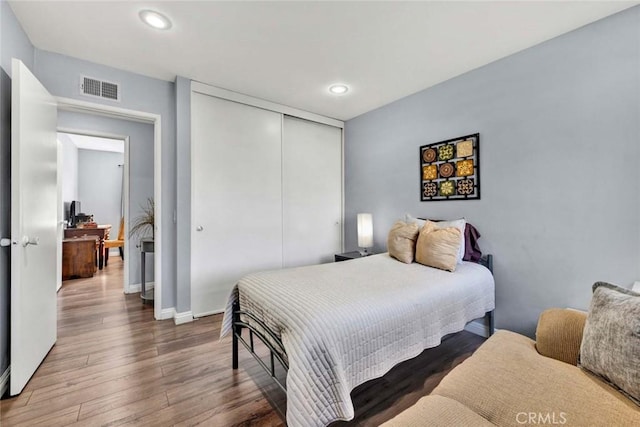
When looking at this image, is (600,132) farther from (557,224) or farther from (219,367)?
(219,367)

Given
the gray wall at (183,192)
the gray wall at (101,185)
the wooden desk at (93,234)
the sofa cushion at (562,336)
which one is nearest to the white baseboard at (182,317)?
the gray wall at (183,192)

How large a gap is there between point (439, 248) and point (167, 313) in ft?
9.24

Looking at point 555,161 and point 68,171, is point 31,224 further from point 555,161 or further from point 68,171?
point 68,171

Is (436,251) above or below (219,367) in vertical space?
above

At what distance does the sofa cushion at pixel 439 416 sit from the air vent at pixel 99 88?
331cm

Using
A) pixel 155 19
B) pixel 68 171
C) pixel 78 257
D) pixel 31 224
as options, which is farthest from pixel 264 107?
pixel 68 171

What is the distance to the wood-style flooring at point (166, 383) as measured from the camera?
1.55 m

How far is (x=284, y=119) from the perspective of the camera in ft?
11.8

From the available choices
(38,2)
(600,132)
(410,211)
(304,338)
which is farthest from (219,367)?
(600,132)

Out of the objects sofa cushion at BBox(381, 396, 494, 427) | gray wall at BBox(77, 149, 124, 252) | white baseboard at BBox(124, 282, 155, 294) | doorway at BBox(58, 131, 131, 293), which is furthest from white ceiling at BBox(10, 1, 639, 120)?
gray wall at BBox(77, 149, 124, 252)

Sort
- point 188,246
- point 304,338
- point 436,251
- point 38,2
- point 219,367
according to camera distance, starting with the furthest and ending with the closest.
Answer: point 188,246 → point 436,251 → point 219,367 → point 38,2 → point 304,338

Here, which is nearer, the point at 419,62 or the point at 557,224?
the point at 557,224

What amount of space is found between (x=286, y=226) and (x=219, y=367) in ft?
6.18

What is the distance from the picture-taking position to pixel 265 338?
1637 millimetres
